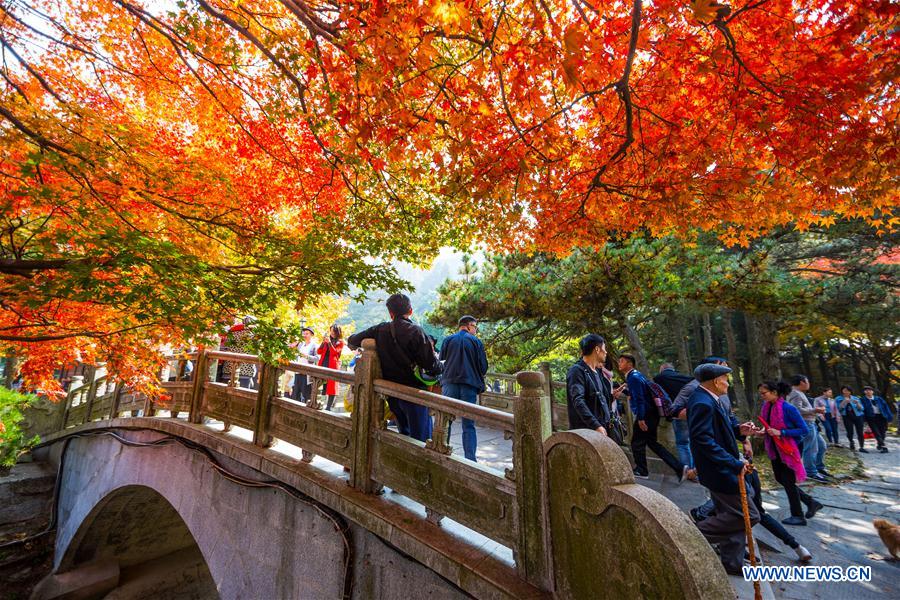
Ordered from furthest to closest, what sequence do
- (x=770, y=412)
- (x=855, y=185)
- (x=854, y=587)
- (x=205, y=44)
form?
(x=770, y=412)
(x=855, y=185)
(x=205, y=44)
(x=854, y=587)

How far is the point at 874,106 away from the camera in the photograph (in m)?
4.58

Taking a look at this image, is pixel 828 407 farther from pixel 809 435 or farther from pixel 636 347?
pixel 636 347

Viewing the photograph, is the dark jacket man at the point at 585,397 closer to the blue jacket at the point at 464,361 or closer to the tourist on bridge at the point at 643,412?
the blue jacket at the point at 464,361

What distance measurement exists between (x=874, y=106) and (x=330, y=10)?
6.74 meters

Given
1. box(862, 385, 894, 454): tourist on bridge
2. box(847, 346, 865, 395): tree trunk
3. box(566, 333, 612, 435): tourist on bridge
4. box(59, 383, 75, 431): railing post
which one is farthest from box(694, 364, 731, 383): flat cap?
box(847, 346, 865, 395): tree trunk

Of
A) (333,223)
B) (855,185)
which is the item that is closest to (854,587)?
(855,185)

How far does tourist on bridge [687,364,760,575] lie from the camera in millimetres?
3410

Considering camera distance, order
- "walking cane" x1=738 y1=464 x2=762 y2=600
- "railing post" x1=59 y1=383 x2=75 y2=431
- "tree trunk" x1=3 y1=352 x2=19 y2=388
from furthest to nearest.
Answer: "tree trunk" x1=3 y1=352 x2=19 y2=388
"railing post" x1=59 y1=383 x2=75 y2=431
"walking cane" x1=738 y1=464 x2=762 y2=600

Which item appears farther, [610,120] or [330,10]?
[610,120]

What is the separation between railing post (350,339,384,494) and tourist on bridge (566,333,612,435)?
2178 mm

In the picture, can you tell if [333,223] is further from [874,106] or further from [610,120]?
[874,106]

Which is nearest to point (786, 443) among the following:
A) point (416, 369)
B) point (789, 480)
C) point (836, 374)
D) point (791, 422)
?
point (791, 422)

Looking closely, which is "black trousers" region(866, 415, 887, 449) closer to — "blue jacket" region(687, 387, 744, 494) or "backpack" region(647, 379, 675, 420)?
"backpack" region(647, 379, 675, 420)

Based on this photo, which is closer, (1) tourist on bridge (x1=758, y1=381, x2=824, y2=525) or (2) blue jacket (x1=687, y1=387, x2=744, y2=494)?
(2) blue jacket (x1=687, y1=387, x2=744, y2=494)
